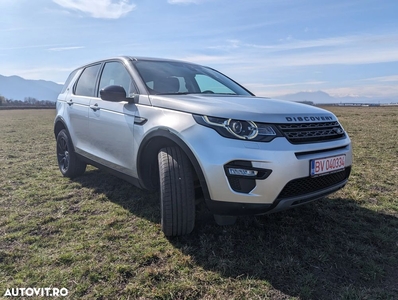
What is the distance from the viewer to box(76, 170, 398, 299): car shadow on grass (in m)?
2.11

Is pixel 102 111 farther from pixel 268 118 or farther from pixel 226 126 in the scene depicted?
pixel 268 118

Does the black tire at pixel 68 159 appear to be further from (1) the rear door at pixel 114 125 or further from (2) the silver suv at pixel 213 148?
(2) the silver suv at pixel 213 148

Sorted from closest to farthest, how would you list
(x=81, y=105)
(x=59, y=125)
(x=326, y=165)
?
(x=326, y=165) → (x=81, y=105) → (x=59, y=125)

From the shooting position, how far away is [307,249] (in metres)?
2.55

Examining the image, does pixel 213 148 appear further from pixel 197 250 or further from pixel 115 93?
pixel 115 93

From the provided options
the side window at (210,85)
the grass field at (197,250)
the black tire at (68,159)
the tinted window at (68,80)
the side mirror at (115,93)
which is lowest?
the grass field at (197,250)

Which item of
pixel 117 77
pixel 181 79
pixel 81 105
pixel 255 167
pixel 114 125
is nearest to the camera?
pixel 255 167

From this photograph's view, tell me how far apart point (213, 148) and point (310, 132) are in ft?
2.78

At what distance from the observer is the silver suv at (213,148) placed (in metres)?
2.25

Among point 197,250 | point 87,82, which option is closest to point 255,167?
point 197,250

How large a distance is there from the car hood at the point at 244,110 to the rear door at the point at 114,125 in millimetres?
458

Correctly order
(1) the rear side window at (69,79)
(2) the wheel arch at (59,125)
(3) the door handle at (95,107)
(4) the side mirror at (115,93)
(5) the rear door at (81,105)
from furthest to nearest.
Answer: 1. (1) the rear side window at (69,79)
2. (2) the wheel arch at (59,125)
3. (5) the rear door at (81,105)
4. (3) the door handle at (95,107)
5. (4) the side mirror at (115,93)

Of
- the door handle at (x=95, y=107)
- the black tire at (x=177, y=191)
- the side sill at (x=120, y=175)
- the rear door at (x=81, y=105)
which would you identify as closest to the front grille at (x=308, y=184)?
the black tire at (x=177, y=191)

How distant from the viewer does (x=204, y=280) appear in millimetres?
2133
